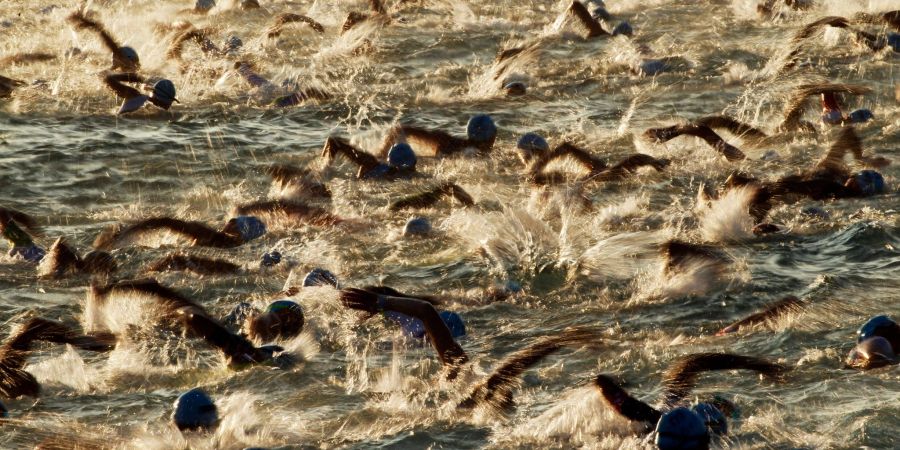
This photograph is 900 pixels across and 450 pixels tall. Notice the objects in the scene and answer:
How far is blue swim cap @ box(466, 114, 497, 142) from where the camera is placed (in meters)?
12.4

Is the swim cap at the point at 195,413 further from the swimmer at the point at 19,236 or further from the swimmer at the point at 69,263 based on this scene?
the swimmer at the point at 19,236

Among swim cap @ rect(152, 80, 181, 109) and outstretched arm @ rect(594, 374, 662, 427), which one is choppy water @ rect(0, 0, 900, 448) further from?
swim cap @ rect(152, 80, 181, 109)

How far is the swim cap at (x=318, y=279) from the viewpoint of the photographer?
29.1 ft

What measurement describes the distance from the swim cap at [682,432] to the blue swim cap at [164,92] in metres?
8.81

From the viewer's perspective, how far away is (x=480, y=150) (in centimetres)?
1233

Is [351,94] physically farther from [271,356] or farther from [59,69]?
[271,356]

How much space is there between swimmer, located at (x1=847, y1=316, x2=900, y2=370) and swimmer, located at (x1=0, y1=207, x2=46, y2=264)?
572 centimetres

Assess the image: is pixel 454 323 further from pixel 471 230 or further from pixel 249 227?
pixel 249 227

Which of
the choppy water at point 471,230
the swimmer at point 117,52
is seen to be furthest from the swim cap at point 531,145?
the swimmer at point 117,52

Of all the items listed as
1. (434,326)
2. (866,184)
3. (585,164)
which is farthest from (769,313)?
(585,164)

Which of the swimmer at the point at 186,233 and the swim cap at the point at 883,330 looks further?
the swimmer at the point at 186,233

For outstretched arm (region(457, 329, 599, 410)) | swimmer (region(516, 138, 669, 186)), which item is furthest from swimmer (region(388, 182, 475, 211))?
outstretched arm (region(457, 329, 599, 410))

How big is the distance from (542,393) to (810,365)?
1504mm

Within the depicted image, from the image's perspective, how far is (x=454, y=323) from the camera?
26.7ft
